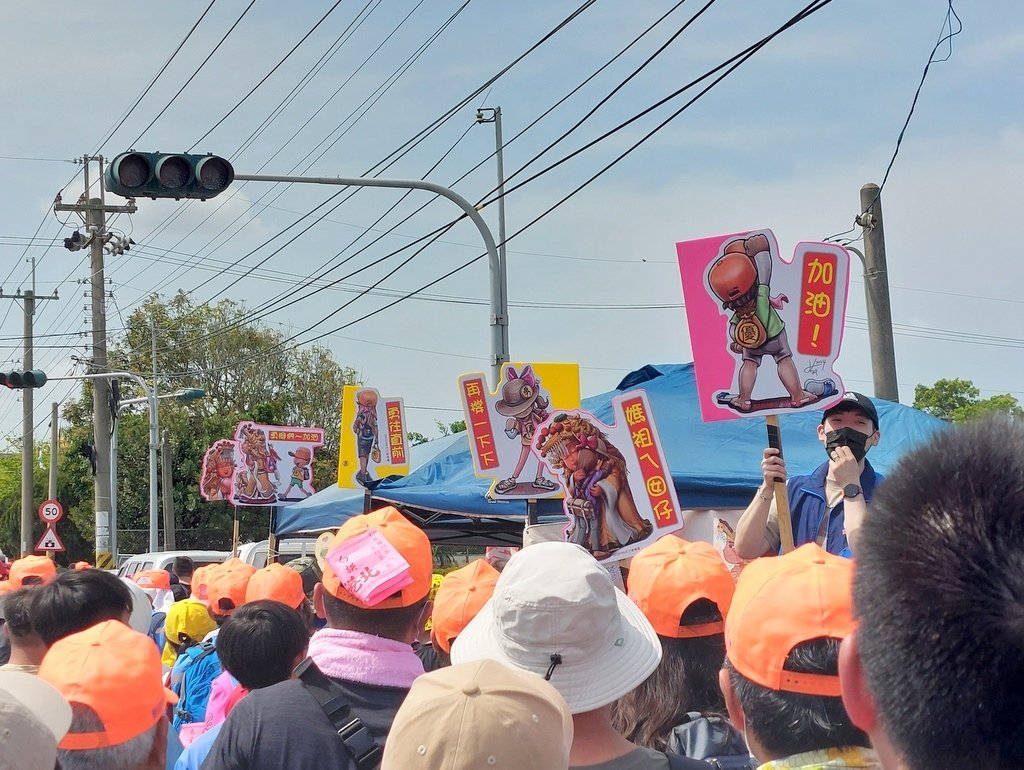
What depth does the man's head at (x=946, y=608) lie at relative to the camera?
3.39 feet

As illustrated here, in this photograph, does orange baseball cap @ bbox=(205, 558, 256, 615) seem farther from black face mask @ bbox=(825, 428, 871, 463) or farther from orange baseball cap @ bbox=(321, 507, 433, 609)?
black face mask @ bbox=(825, 428, 871, 463)

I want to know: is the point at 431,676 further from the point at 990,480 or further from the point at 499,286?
the point at 499,286

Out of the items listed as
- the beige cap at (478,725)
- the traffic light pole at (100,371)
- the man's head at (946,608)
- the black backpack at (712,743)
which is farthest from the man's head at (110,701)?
the traffic light pole at (100,371)

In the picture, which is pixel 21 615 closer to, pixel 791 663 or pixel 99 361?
pixel 791 663

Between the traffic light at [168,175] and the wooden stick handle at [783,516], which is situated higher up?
the traffic light at [168,175]

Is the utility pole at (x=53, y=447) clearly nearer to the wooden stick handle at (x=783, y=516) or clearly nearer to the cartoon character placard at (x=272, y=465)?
the cartoon character placard at (x=272, y=465)

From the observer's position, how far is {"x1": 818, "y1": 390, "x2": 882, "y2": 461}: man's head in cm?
473

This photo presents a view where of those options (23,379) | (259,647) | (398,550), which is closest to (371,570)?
(398,550)

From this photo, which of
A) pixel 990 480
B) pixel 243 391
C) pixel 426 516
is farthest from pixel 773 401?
pixel 243 391

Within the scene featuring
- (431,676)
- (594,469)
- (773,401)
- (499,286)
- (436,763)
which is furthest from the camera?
(499,286)

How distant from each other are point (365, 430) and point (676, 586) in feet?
31.1

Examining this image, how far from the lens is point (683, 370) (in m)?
10.8

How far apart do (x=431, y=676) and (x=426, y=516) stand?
10768mm

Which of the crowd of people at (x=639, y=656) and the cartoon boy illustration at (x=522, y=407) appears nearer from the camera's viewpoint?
the crowd of people at (x=639, y=656)
